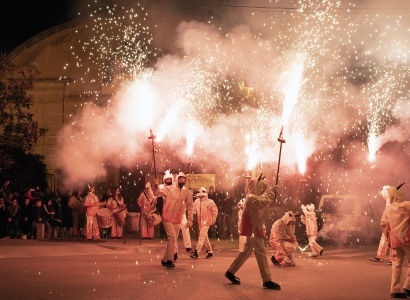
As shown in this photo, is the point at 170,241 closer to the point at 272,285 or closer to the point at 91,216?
the point at 272,285

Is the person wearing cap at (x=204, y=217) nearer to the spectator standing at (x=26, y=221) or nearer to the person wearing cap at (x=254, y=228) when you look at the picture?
the person wearing cap at (x=254, y=228)

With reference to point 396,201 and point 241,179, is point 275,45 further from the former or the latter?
point 396,201

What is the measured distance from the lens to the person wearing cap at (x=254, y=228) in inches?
412

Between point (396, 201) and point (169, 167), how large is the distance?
15.6 m

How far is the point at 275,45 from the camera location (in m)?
21.6

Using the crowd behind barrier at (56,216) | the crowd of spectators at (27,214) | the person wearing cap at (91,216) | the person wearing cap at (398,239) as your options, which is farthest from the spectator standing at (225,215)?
the person wearing cap at (398,239)

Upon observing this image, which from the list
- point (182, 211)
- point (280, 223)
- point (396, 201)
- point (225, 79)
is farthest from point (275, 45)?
point (396, 201)

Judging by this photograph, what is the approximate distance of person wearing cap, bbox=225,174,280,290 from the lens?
34.3 ft

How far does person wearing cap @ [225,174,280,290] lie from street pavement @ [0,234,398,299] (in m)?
0.35

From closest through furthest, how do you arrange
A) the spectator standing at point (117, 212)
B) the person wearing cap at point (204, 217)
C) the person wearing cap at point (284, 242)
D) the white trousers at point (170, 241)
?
the white trousers at point (170, 241) < the person wearing cap at point (284, 242) < the person wearing cap at point (204, 217) < the spectator standing at point (117, 212)

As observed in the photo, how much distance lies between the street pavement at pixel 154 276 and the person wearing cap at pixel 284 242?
14.2 inches

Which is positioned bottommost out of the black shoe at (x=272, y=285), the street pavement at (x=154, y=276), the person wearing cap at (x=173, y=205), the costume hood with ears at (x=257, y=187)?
the street pavement at (x=154, y=276)

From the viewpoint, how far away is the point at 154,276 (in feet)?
36.2

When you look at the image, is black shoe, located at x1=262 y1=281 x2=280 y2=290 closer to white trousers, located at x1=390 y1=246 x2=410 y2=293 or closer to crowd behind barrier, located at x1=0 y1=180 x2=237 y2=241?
white trousers, located at x1=390 y1=246 x2=410 y2=293
